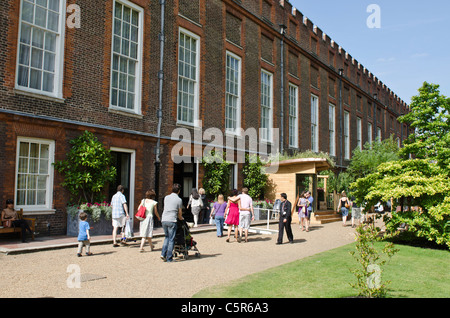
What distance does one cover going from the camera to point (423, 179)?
12820 millimetres

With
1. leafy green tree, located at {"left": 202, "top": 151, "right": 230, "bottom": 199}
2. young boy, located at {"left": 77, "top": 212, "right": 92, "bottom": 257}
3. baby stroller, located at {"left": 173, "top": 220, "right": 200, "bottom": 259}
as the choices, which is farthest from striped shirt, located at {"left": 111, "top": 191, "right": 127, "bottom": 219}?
leafy green tree, located at {"left": 202, "top": 151, "right": 230, "bottom": 199}

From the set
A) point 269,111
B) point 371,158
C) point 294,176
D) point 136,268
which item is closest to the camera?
point 136,268

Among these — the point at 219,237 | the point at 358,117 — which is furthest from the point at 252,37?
the point at 358,117

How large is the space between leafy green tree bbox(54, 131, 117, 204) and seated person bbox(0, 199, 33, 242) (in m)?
1.75

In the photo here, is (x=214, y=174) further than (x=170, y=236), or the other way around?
(x=214, y=174)

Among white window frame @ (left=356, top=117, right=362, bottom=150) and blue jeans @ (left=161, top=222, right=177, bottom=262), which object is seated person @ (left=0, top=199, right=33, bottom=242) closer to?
blue jeans @ (left=161, top=222, right=177, bottom=262)

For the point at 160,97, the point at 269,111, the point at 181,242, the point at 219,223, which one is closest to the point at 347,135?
the point at 269,111

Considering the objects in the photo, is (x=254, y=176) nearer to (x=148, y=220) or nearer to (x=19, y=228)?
(x=148, y=220)

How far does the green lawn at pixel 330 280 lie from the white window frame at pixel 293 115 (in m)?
15.3

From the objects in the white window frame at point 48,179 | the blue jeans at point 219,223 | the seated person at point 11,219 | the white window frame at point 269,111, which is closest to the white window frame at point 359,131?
the white window frame at point 269,111

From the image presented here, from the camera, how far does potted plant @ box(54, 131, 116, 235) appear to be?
39.8 ft

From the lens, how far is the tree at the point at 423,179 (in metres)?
12.6

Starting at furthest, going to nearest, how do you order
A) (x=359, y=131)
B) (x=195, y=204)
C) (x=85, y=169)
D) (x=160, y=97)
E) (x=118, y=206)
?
(x=359, y=131) → (x=195, y=204) → (x=160, y=97) → (x=85, y=169) → (x=118, y=206)

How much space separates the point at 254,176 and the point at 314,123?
Answer: 1037cm
